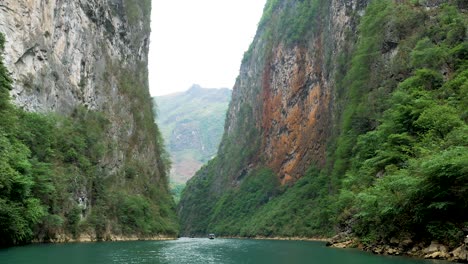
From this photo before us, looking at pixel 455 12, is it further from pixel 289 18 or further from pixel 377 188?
pixel 289 18

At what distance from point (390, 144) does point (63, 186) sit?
34108mm

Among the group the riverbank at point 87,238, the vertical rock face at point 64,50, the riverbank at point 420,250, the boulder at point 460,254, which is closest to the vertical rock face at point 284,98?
the vertical rock face at point 64,50

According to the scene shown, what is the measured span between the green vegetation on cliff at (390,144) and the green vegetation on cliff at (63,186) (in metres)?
24.8

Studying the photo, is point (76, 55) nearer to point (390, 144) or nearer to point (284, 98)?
point (390, 144)

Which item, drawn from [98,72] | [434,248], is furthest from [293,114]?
[434,248]

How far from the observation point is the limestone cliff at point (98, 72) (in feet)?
174

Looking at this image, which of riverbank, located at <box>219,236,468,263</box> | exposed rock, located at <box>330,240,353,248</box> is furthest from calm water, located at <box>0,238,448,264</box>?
exposed rock, located at <box>330,240,353,248</box>

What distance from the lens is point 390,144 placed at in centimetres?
3862

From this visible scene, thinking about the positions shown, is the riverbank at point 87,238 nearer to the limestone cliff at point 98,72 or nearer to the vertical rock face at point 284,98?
the limestone cliff at point 98,72

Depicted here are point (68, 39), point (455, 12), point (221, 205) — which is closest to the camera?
point (455, 12)

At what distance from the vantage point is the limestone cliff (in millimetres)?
52938

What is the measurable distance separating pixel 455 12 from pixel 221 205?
92.3 meters

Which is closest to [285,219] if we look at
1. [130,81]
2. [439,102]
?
[130,81]

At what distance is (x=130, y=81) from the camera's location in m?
90.2
